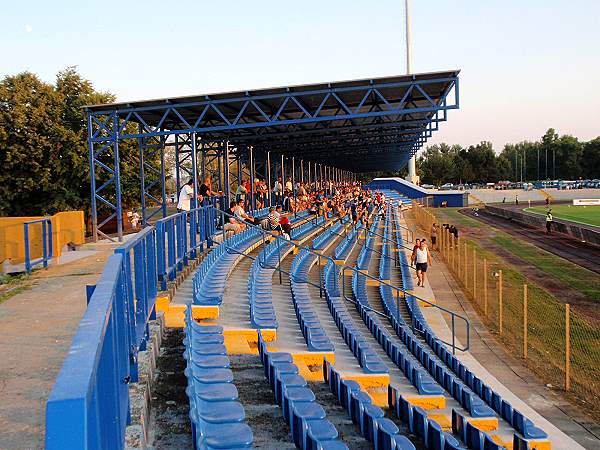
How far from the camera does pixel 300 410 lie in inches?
196

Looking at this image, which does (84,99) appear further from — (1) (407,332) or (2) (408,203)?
(2) (408,203)

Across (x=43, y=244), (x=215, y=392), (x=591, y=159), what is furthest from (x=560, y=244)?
(x=591, y=159)

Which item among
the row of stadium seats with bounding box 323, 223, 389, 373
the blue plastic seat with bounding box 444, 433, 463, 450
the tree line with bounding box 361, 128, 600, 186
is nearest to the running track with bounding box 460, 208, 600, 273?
the row of stadium seats with bounding box 323, 223, 389, 373

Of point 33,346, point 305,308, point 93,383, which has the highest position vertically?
point 93,383

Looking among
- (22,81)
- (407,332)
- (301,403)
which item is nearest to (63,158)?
(22,81)

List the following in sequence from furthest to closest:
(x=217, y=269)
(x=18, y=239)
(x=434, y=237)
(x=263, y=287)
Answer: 1. (x=434, y=237)
2. (x=18, y=239)
3. (x=263, y=287)
4. (x=217, y=269)

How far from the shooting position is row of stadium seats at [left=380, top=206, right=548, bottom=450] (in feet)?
22.5

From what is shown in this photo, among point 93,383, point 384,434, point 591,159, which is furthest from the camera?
point 591,159

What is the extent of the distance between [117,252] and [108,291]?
115cm

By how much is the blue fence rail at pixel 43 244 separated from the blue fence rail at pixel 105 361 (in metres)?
8.13

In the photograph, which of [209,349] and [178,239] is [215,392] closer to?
[209,349]

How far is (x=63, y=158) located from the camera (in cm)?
3647

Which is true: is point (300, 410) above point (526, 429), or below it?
above

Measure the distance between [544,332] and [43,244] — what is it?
1202 centimetres
